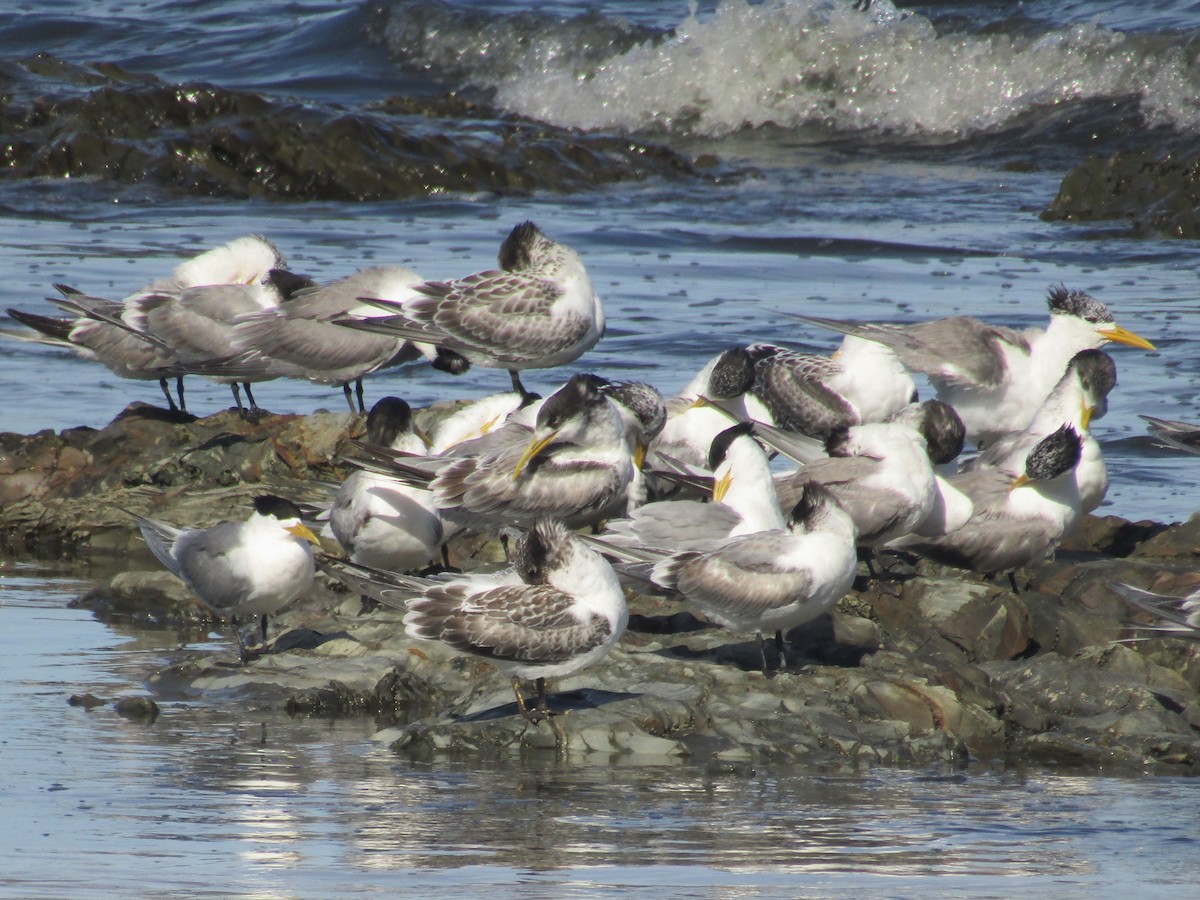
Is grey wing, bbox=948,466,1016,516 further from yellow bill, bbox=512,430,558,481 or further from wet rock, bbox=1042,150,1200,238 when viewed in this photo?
wet rock, bbox=1042,150,1200,238

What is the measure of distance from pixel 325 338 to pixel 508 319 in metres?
0.97

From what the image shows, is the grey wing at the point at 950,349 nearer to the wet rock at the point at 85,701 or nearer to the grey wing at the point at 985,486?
the grey wing at the point at 985,486

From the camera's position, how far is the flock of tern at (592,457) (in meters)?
5.78

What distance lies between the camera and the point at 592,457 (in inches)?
280

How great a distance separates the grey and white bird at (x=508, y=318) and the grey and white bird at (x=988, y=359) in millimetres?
1346

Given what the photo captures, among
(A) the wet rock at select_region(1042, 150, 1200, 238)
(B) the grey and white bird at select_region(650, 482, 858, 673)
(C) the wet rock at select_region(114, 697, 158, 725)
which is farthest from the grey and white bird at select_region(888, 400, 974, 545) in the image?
(A) the wet rock at select_region(1042, 150, 1200, 238)

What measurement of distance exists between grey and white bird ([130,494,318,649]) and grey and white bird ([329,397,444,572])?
33 centimetres

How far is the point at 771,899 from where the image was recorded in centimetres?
396

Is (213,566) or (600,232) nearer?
(213,566)

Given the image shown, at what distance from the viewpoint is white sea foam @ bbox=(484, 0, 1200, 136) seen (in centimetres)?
2061

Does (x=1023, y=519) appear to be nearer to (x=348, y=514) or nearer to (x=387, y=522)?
(x=387, y=522)

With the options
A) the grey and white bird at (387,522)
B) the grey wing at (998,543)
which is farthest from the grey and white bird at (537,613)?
the grey wing at (998,543)

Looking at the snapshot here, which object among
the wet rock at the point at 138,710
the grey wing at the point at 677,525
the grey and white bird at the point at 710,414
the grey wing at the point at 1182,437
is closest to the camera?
the wet rock at the point at 138,710

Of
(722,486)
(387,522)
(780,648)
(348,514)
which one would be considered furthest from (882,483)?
(348,514)
